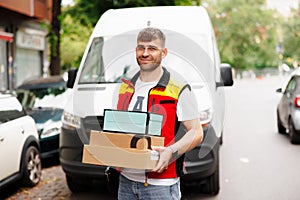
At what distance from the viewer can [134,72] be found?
19.0ft

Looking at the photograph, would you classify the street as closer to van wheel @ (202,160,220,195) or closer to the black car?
van wheel @ (202,160,220,195)

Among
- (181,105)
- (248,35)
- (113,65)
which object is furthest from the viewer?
(248,35)

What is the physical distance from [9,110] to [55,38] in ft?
34.6

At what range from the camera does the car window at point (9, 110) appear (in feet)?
20.6

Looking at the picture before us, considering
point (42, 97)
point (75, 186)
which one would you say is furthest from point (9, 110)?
point (42, 97)

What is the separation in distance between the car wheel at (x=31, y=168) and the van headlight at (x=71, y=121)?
1377 millimetres

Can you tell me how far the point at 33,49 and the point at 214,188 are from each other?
19.4 meters

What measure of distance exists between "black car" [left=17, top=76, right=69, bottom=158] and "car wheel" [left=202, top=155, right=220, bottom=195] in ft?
10.7

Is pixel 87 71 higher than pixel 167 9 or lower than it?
lower

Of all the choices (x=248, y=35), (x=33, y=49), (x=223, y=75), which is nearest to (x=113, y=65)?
(x=223, y=75)

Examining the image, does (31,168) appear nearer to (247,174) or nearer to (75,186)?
(75,186)

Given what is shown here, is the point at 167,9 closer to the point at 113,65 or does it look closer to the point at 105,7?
the point at 113,65

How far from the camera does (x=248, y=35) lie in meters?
62.6

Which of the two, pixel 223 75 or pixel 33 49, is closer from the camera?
pixel 223 75
